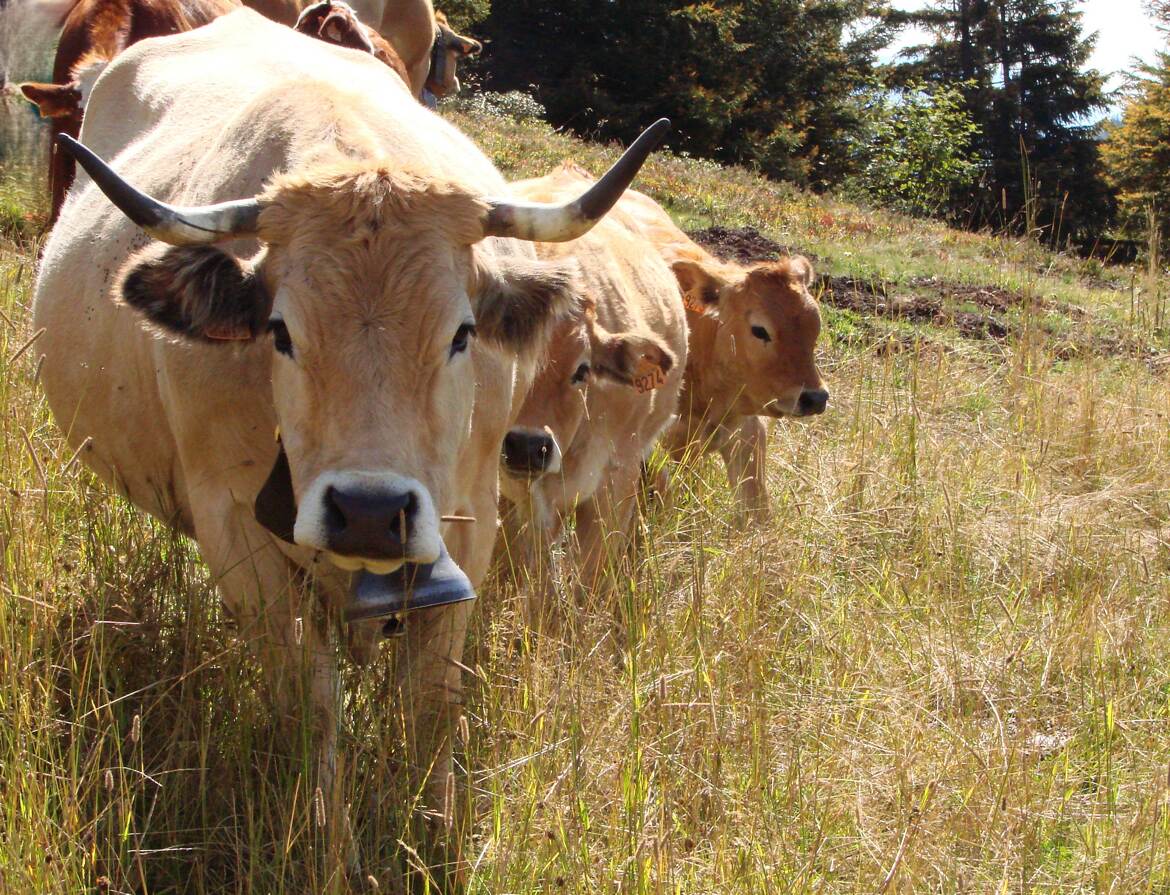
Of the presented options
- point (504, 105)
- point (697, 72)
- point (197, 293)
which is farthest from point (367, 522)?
point (697, 72)

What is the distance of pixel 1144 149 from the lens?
102 feet

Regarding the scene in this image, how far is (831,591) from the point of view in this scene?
5855mm

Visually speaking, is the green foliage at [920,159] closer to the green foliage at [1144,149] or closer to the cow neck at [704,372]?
the green foliage at [1144,149]

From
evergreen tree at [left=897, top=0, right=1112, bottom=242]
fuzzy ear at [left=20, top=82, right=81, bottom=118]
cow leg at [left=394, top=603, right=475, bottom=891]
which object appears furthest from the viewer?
evergreen tree at [left=897, top=0, right=1112, bottom=242]

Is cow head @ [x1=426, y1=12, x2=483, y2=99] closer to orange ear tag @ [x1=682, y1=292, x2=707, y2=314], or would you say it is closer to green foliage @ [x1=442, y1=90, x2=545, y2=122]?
orange ear tag @ [x1=682, y1=292, x2=707, y2=314]

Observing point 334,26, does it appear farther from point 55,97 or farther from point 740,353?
point 740,353

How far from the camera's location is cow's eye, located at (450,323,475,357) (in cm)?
363

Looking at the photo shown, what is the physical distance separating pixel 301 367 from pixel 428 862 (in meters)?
1.46

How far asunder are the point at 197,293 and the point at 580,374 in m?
2.43

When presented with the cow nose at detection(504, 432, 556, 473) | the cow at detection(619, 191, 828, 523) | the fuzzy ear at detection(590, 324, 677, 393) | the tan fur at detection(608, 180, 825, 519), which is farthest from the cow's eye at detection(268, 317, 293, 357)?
the tan fur at detection(608, 180, 825, 519)

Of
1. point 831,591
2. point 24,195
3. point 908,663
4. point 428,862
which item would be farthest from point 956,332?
point 428,862

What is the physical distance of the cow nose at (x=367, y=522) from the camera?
10.5 feet

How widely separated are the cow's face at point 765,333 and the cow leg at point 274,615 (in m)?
4.37

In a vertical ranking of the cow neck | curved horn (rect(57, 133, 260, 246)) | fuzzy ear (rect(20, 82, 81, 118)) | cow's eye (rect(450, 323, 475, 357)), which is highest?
fuzzy ear (rect(20, 82, 81, 118))
